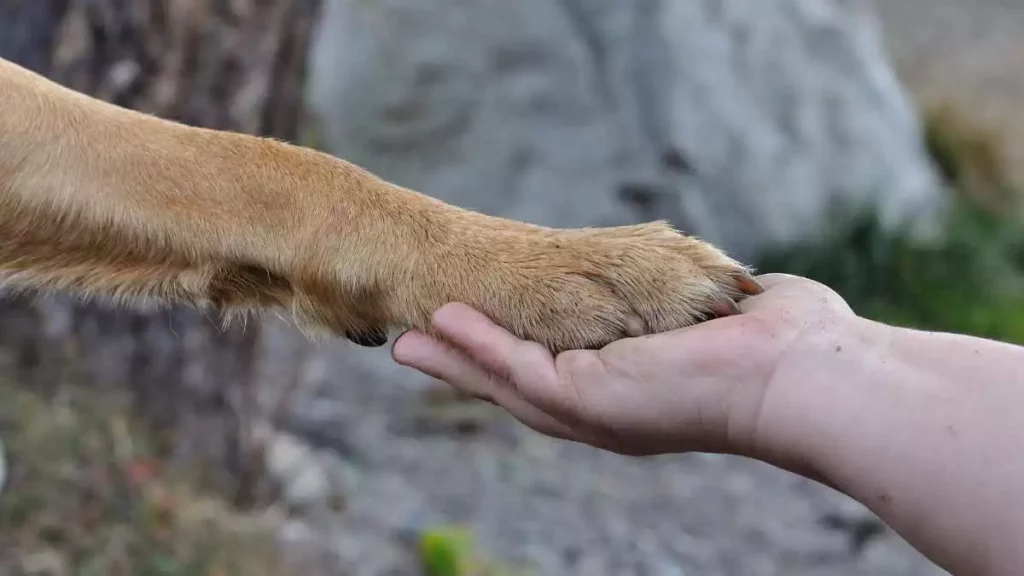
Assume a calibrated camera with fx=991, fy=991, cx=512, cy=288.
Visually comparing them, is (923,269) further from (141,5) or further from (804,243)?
(141,5)

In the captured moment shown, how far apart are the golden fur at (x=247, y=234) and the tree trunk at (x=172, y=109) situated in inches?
44.1

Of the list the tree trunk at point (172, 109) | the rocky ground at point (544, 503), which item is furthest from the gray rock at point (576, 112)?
the tree trunk at point (172, 109)

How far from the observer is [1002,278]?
670cm

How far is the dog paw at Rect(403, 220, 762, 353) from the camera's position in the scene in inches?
64.2

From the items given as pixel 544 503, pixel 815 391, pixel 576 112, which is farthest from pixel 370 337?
pixel 576 112

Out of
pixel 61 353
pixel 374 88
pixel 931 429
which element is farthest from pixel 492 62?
pixel 931 429

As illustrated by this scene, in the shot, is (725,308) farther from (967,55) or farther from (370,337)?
(967,55)

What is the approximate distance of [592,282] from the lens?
1718 millimetres

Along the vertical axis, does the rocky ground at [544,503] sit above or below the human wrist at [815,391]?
below

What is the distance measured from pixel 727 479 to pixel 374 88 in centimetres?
307

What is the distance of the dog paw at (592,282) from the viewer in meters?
1.63

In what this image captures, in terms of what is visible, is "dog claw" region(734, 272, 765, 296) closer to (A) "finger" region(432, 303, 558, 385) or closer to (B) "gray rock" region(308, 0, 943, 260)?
(A) "finger" region(432, 303, 558, 385)

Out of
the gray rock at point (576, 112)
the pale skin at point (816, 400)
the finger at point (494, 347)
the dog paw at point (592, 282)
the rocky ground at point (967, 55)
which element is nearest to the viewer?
the pale skin at point (816, 400)

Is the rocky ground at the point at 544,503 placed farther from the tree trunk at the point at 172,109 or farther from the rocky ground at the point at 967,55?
the rocky ground at the point at 967,55
